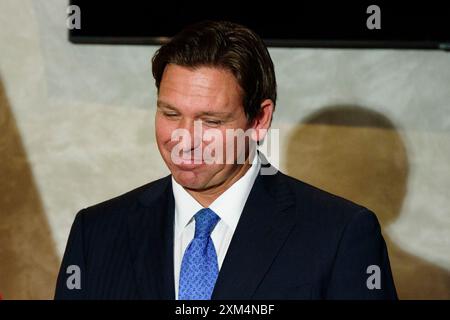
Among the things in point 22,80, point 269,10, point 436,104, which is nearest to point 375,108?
point 436,104

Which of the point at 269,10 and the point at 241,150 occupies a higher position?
the point at 269,10

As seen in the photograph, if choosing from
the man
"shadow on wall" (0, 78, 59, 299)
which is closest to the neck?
the man

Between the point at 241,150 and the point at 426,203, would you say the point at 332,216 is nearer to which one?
the point at 241,150

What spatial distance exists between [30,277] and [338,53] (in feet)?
3.95

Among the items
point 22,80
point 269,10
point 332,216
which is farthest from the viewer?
point 22,80

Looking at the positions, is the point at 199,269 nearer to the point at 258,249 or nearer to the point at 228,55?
the point at 258,249

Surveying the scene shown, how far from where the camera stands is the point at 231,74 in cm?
158

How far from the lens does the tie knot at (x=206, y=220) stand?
5.29 feet

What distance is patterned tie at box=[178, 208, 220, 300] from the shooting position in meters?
1.56

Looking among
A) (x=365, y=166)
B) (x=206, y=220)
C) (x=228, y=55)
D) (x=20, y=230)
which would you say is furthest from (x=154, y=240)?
(x=20, y=230)

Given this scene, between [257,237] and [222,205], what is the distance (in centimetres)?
9

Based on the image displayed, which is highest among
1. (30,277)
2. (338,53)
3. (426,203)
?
(338,53)

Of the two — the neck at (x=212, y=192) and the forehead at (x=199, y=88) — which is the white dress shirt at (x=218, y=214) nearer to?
the neck at (x=212, y=192)

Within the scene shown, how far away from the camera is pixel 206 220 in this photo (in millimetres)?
1619
